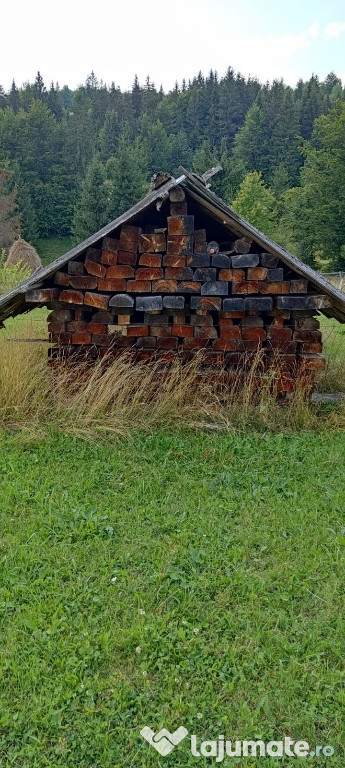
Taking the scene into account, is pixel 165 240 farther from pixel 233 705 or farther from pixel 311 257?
pixel 311 257

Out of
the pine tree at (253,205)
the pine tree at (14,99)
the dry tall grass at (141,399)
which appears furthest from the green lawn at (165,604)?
the pine tree at (14,99)

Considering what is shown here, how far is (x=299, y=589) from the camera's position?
2678 millimetres

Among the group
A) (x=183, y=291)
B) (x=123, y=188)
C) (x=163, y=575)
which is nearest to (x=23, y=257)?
(x=183, y=291)

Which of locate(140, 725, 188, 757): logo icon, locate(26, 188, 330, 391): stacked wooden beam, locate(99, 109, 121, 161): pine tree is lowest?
locate(140, 725, 188, 757): logo icon

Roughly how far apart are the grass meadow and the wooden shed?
2.30 feet

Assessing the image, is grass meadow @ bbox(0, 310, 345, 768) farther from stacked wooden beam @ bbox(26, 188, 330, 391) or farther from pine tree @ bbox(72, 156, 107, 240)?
pine tree @ bbox(72, 156, 107, 240)

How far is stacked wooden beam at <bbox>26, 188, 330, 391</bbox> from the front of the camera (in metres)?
5.25

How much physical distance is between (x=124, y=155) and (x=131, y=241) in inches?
1959

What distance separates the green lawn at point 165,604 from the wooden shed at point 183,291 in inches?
69.9

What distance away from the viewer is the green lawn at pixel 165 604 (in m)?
1.92

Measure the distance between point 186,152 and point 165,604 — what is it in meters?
87.1

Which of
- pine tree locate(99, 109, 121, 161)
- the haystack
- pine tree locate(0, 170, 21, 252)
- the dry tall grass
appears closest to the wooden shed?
the dry tall grass

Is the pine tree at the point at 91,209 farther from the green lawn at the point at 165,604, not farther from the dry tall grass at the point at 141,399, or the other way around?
the green lawn at the point at 165,604

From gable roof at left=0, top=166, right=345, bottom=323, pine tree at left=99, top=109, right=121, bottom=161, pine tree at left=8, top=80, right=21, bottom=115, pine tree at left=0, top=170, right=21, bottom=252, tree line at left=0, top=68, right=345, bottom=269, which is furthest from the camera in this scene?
pine tree at left=8, top=80, right=21, bottom=115
